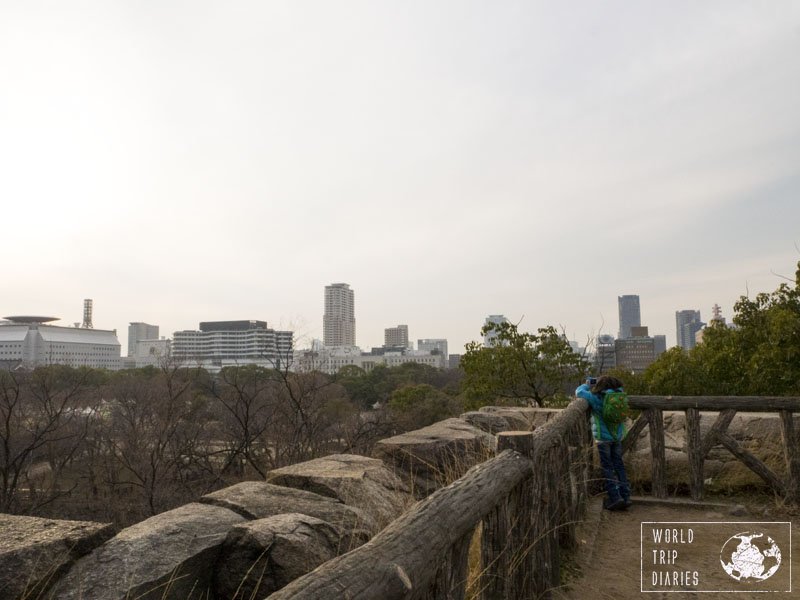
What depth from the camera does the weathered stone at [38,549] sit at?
2273 mm

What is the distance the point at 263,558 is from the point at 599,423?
428 cm

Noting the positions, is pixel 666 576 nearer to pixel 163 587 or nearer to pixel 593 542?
pixel 593 542

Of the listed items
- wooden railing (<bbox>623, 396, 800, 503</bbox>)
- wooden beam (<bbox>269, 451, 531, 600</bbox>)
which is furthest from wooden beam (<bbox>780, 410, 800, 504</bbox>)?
wooden beam (<bbox>269, 451, 531, 600</bbox>)

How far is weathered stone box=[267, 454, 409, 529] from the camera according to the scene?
395 cm

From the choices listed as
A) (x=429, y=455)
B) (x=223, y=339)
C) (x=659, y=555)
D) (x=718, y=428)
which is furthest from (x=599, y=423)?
(x=223, y=339)

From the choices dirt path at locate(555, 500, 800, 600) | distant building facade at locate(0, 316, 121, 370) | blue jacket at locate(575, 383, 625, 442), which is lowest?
dirt path at locate(555, 500, 800, 600)

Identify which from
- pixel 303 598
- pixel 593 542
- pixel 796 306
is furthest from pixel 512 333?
pixel 303 598

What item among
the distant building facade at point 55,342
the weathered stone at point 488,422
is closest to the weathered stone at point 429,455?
the weathered stone at point 488,422

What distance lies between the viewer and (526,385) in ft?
45.5

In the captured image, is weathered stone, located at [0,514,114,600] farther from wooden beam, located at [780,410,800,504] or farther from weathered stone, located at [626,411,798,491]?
wooden beam, located at [780,410,800,504]

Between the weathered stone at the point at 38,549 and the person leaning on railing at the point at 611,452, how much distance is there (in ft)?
15.7

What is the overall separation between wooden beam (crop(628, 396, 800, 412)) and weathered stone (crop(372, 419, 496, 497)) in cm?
195

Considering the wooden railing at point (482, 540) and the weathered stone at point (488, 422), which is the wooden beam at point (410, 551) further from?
the weathered stone at point (488, 422)

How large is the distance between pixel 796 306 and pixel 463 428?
726cm
